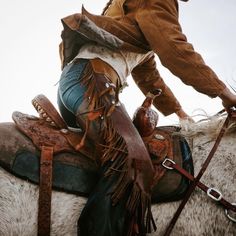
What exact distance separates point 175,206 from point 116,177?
0.46 meters

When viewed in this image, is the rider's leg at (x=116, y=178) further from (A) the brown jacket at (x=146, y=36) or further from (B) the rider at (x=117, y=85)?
(A) the brown jacket at (x=146, y=36)

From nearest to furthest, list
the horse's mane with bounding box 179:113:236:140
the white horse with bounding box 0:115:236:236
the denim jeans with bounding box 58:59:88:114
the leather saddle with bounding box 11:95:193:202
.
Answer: the white horse with bounding box 0:115:236:236 < the leather saddle with bounding box 11:95:193:202 < the denim jeans with bounding box 58:59:88:114 < the horse's mane with bounding box 179:113:236:140

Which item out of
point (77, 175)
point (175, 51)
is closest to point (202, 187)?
point (77, 175)

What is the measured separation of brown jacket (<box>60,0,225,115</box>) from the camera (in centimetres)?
288

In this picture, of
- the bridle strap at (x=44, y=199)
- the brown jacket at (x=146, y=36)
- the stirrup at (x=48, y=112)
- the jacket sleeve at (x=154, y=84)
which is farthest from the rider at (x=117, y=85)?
the jacket sleeve at (x=154, y=84)

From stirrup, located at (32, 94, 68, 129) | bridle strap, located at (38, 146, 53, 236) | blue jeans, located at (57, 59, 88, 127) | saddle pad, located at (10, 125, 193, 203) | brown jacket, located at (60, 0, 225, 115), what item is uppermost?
brown jacket, located at (60, 0, 225, 115)

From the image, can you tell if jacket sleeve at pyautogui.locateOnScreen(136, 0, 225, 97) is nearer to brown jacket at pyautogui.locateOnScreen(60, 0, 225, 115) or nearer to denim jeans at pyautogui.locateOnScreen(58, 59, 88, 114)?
brown jacket at pyautogui.locateOnScreen(60, 0, 225, 115)

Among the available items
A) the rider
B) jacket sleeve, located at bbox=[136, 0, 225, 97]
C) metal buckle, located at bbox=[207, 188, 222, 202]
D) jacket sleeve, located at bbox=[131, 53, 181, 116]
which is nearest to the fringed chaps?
the rider

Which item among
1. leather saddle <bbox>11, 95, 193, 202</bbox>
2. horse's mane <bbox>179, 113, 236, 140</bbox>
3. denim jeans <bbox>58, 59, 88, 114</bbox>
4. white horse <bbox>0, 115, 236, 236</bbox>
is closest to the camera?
white horse <bbox>0, 115, 236, 236</bbox>

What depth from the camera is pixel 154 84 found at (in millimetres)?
3969

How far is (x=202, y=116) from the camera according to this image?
10.3 feet

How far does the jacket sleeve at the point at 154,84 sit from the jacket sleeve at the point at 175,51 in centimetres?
85

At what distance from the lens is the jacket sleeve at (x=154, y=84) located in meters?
3.90

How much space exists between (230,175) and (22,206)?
138 cm
